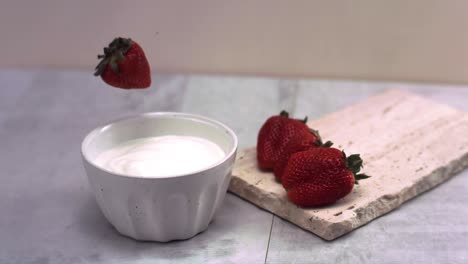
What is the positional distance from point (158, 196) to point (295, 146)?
28 centimetres

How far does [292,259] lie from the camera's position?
1.24 m

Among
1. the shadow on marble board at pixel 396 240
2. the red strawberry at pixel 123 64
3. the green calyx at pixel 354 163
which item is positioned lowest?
the shadow on marble board at pixel 396 240

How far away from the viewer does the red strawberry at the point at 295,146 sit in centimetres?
138

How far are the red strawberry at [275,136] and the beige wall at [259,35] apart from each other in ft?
2.22

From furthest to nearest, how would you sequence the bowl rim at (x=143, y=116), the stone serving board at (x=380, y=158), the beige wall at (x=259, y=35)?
the beige wall at (x=259, y=35) < the stone serving board at (x=380, y=158) < the bowl rim at (x=143, y=116)

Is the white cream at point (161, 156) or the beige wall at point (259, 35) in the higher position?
the white cream at point (161, 156)

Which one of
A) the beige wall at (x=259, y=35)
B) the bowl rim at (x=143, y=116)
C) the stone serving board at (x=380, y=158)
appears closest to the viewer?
the bowl rim at (x=143, y=116)

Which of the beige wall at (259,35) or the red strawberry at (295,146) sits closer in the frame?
the red strawberry at (295,146)

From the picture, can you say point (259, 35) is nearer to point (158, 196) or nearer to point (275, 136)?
point (275, 136)

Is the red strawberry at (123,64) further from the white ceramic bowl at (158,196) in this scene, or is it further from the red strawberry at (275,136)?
the red strawberry at (275,136)

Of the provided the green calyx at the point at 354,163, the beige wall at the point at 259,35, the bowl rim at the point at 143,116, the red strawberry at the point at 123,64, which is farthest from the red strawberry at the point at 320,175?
the beige wall at the point at 259,35

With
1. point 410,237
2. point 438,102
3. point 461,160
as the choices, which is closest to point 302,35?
point 438,102

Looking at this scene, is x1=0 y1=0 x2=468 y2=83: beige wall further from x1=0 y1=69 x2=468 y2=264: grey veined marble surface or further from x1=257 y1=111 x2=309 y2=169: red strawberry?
x1=257 y1=111 x2=309 y2=169: red strawberry

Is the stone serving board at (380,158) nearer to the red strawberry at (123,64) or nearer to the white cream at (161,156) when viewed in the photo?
the white cream at (161,156)
